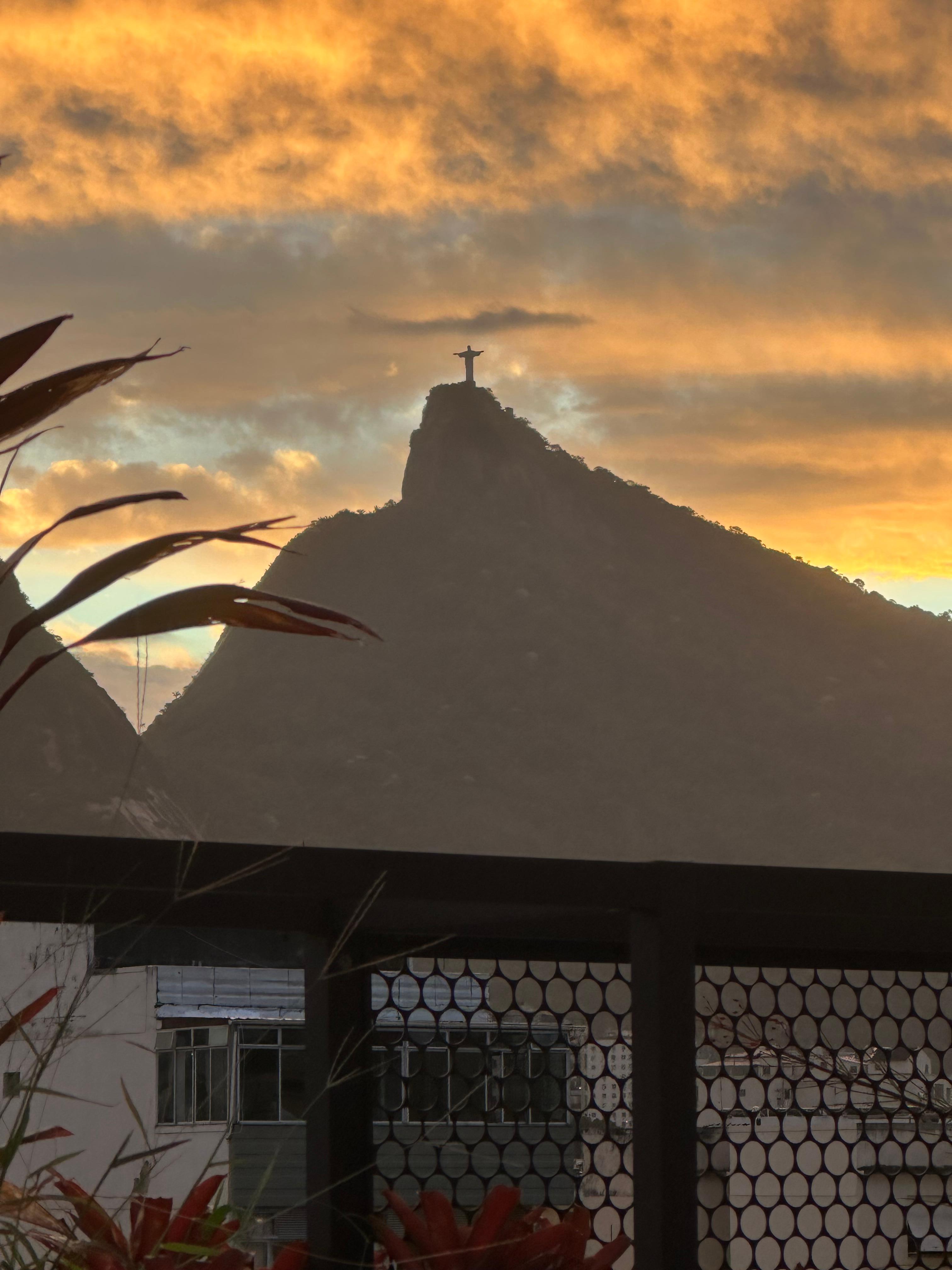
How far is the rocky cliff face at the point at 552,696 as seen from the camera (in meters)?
128

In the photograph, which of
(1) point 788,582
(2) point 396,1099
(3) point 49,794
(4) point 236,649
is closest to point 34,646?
(3) point 49,794

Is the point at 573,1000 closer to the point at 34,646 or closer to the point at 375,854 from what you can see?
the point at 375,854

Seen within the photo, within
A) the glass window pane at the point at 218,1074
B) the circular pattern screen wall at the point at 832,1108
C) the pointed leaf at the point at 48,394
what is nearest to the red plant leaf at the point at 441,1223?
the circular pattern screen wall at the point at 832,1108

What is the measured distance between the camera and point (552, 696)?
434 ft

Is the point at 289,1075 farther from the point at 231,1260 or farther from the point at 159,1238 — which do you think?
the point at 159,1238

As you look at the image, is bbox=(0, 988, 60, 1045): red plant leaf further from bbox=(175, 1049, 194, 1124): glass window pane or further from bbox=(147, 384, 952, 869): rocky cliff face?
bbox=(147, 384, 952, 869): rocky cliff face

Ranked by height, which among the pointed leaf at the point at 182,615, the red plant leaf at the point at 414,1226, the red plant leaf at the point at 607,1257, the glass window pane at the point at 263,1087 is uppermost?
the pointed leaf at the point at 182,615

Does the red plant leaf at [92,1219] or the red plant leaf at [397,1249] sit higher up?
the red plant leaf at [92,1219]

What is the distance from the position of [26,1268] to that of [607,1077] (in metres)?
1.69

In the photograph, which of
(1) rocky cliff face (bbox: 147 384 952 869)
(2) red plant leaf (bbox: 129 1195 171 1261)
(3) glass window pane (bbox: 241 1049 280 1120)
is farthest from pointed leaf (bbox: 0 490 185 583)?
(1) rocky cliff face (bbox: 147 384 952 869)

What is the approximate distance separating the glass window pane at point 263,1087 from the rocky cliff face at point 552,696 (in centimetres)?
7408

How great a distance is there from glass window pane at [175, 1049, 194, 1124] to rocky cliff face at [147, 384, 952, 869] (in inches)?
3211

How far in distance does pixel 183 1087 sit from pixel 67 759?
62651 mm

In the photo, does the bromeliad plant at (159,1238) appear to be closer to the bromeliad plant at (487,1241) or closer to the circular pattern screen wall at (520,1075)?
the bromeliad plant at (487,1241)
